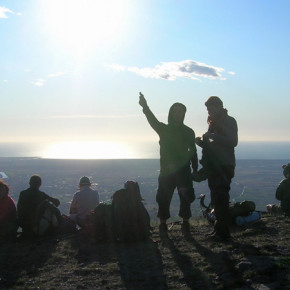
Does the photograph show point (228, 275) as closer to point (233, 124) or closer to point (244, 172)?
point (233, 124)

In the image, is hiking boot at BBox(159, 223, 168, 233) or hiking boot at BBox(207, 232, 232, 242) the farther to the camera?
hiking boot at BBox(159, 223, 168, 233)

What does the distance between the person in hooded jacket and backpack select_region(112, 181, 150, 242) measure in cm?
51

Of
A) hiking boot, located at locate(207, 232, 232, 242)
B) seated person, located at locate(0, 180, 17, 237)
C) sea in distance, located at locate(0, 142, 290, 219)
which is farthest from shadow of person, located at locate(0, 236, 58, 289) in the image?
sea in distance, located at locate(0, 142, 290, 219)

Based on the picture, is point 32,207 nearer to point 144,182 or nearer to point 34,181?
point 34,181

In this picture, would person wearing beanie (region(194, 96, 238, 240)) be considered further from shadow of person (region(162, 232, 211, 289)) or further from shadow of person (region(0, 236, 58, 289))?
shadow of person (region(0, 236, 58, 289))

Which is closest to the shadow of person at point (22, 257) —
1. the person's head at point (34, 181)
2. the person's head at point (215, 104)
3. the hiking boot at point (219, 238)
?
the person's head at point (34, 181)

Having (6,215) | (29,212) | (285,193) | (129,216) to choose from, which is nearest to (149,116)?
(129,216)

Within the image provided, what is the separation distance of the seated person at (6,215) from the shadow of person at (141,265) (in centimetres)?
260

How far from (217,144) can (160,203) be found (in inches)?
81.4

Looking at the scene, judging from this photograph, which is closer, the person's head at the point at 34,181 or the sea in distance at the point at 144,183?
the person's head at the point at 34,181

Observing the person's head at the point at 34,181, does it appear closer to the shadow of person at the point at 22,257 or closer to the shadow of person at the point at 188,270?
the shadow of person at the point at 22,257

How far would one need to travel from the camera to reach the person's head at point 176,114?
812 centimetres

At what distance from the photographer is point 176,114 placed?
8188mm

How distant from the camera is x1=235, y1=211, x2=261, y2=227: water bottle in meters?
8.95
